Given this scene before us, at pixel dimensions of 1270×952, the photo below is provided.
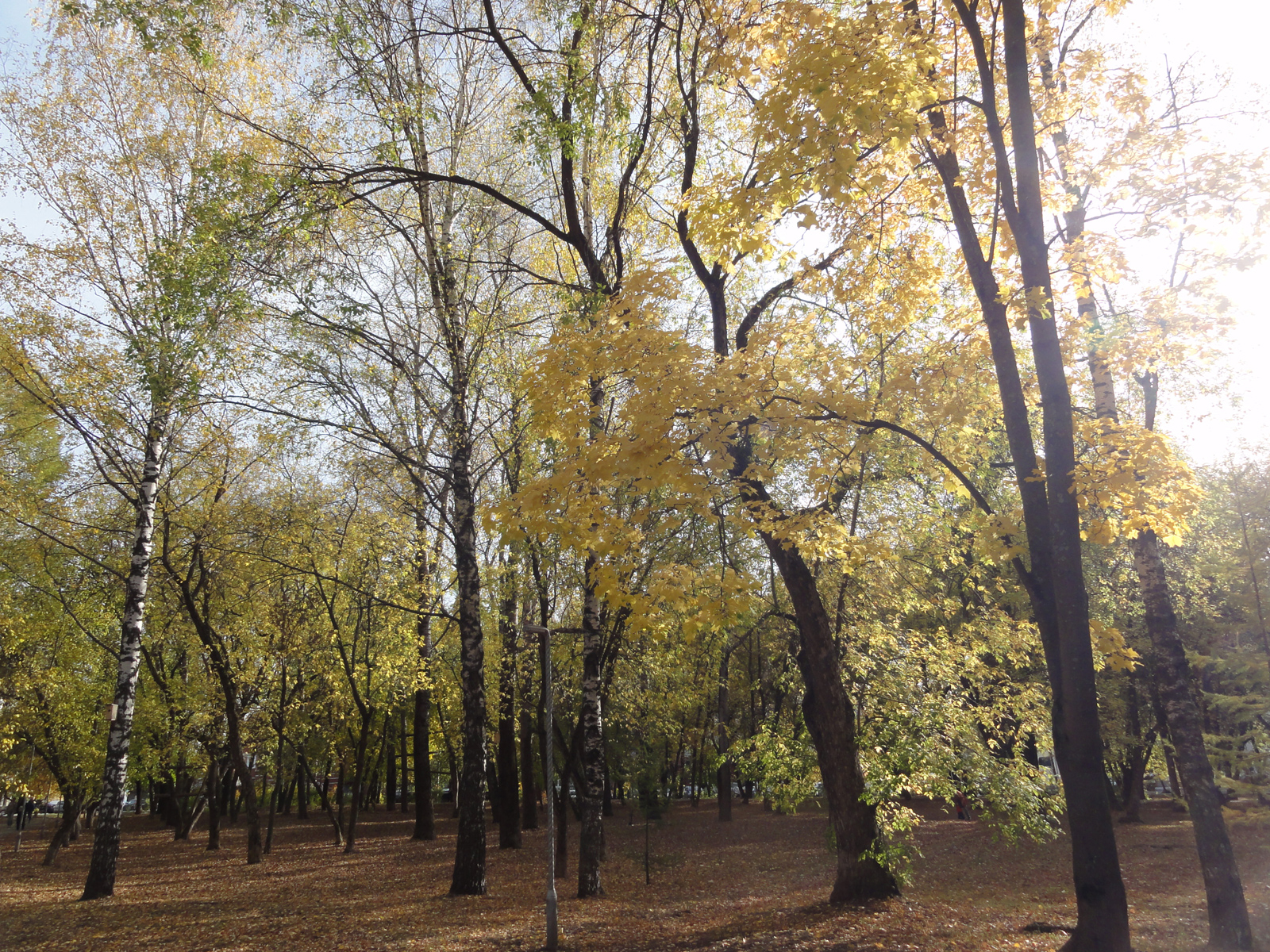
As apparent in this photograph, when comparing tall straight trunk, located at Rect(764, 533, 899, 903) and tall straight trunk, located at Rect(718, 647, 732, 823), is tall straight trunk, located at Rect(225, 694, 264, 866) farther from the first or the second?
tall straight trunk, located at Rect(764, 533, 899, 903)

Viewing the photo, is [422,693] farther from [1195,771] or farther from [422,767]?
[1195,771]

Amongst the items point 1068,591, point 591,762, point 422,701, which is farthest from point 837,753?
point 422,701

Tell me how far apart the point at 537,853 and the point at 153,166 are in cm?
1687

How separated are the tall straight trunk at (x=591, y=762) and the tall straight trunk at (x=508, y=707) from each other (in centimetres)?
306

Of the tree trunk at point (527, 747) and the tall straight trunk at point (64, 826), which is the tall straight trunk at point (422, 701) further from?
the tall straight trunk at point (64, 826)

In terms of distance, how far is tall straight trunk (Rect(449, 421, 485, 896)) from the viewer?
36.8ft

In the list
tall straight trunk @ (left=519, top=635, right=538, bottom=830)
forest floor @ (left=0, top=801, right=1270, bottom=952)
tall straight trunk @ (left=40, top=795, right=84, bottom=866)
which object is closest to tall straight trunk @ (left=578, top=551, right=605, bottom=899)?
forest floor @ (left=0, top=801, right=1270, bottom=952)

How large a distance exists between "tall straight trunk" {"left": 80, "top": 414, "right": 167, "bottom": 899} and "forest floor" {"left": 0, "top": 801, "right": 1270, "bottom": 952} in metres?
0.58

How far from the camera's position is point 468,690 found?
1138cm

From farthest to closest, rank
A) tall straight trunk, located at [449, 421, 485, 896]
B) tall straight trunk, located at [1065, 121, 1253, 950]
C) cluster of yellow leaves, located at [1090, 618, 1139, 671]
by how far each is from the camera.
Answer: tall straight trunk, located at [449, 421, 485, 896] < tall straight trunk, located at [1065, 121, 1253, 950] < cluster of yellow leaves, located at [1090, 618, 1139, 671]

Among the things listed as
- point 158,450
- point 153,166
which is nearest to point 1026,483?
point 158,450

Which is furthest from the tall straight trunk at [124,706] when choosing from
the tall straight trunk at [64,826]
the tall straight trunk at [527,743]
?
the tall straight trunk at [64,826]

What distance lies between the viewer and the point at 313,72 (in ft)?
33.1

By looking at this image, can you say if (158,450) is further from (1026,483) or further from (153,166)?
(1026,483)
